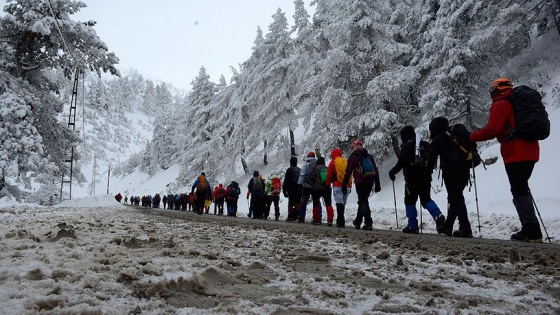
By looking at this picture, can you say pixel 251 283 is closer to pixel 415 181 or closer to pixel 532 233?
pixel 532 233

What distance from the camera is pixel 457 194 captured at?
6.93 meters

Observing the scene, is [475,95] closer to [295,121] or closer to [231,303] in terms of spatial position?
[295,121]

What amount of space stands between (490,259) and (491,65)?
18.7m

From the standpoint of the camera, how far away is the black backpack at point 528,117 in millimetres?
5352

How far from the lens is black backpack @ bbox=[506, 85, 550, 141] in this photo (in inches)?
211

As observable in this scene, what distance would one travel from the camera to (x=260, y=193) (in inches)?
627

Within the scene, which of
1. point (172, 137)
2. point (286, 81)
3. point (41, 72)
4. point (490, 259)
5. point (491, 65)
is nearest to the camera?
point (490, 259)

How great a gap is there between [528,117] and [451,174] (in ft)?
6.09

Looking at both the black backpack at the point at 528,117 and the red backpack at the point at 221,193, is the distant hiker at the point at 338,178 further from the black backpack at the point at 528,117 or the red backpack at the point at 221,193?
the red backpack at the point at 221,193

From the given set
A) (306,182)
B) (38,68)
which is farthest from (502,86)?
(38,68)

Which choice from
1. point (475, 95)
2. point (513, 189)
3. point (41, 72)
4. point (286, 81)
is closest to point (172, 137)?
point (286, 81)

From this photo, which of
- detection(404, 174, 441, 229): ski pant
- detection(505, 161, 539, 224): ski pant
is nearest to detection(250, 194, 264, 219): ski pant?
detection(404, 174, 441, 229): ski pant

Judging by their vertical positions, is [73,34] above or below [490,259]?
above

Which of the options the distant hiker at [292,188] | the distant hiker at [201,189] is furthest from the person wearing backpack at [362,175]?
the distant hiker at [201,189]
